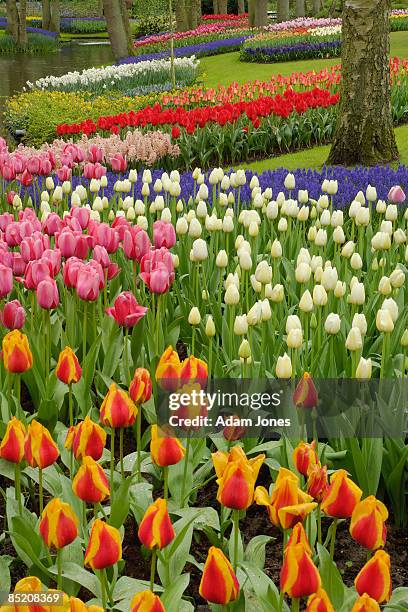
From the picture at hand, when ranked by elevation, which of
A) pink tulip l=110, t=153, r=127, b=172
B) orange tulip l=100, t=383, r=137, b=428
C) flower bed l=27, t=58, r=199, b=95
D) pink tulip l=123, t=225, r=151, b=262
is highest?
flower bed l=27, t=58, r=199, b=95

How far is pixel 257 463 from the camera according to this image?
5.80ft

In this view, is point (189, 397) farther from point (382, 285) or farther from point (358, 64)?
point (358, 64)

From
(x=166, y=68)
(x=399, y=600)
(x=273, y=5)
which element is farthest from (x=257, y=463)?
(x=273, y=5)

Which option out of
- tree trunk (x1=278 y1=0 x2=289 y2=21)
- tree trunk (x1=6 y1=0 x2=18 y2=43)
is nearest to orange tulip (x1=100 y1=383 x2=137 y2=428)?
tree trunk (x1=278 y1=0 x2=289 y2=21)

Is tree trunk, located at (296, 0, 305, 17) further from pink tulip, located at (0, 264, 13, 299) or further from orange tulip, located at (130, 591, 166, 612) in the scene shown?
A: orange tulip, located at (130, 591, 166, 612)

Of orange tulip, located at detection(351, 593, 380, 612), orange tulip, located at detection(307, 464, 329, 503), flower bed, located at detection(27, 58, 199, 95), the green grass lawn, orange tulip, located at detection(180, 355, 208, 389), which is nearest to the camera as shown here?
orange tulip, located at detection(351, 593, 380, 612)

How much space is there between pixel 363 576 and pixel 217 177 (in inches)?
151

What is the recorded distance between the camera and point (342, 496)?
168cm

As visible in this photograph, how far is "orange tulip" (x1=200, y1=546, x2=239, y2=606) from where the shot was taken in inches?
58.6

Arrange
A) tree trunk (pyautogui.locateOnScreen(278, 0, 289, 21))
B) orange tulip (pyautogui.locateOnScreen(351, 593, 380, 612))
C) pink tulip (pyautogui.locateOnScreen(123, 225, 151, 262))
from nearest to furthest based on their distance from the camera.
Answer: orange tulip (pyautogui.locateOnScreen(351, 593, 380, 612)) → pink tulip (pyautogui.locateOnScreen(123, 225, 151, 262)) → tree trunk (pyautogui.locateOnScreen(278, 0, 289, 21))

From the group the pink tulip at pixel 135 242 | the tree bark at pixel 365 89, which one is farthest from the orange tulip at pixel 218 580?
the tree bark at pixel 365 89

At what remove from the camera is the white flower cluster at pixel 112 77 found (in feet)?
58.7

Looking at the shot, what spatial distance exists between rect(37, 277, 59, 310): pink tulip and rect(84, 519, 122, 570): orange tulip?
4.38ft

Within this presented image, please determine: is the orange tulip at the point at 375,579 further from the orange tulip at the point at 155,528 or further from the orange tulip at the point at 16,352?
the orange tulip at the point at 16,352
